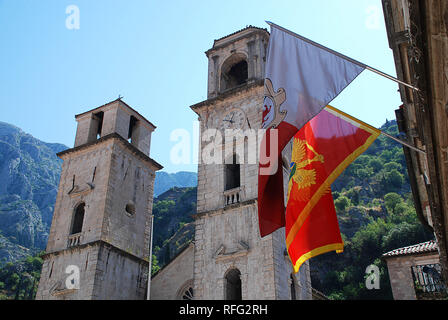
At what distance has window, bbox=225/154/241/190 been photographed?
21.5 m

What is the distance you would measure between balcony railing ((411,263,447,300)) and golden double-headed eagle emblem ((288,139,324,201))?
51.7 feet

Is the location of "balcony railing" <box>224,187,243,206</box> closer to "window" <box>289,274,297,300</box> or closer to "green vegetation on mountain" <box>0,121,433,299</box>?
"window" <box>289,274,297,300</box>

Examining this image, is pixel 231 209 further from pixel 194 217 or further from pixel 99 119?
pixel 99 119

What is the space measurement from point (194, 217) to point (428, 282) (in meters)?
12.1

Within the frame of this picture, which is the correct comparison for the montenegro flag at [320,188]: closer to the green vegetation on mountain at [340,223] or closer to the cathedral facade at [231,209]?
the cathedral facade at [231,209]

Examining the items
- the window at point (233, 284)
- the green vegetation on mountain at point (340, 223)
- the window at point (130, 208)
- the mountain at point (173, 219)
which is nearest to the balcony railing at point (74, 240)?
the window at point (130, 208)

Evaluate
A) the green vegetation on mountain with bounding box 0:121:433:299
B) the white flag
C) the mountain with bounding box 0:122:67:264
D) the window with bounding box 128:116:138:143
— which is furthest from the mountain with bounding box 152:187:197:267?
the white flag

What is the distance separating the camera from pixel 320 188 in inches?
387

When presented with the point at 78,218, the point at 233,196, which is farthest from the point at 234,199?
the point at 78,218

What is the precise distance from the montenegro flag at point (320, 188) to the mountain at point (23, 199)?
11525 centimetres

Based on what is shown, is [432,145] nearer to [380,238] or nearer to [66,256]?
[66,256]

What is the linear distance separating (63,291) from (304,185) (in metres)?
16.1
